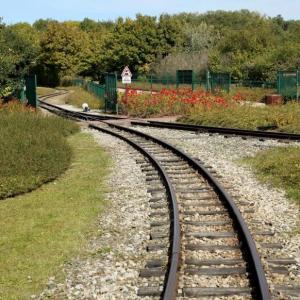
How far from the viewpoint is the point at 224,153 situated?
14961 mm

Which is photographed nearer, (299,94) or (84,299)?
(84,299)

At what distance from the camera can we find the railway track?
545 centimetres

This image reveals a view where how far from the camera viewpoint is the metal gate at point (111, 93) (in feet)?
105

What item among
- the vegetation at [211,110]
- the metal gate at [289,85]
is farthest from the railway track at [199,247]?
the metal gate at [289,85]

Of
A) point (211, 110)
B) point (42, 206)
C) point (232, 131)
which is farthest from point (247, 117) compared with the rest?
point (42, 206)

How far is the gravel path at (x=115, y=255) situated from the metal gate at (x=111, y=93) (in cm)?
2143

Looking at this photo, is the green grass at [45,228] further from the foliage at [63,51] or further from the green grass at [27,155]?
the foliage at [63,51]

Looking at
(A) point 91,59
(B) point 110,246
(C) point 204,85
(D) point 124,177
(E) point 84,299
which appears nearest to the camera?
(E) point 84,299

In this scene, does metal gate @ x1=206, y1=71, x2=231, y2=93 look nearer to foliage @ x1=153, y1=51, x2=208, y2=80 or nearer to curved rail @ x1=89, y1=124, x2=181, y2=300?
foliage @ x1=153, y1=51, x2=208, y2=80

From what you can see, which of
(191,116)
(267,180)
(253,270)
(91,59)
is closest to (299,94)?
(191,116)

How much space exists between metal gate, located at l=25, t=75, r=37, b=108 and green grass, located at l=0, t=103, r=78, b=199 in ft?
37.5

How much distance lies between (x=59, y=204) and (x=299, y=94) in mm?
25962

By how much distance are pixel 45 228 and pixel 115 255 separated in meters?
1.75

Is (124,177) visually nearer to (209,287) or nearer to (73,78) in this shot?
(209,287)
